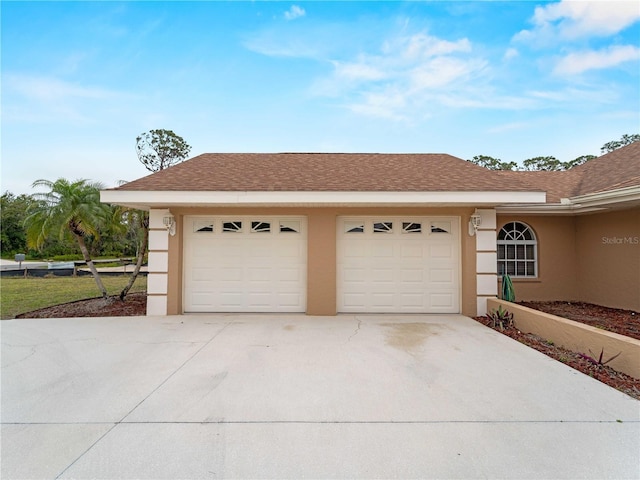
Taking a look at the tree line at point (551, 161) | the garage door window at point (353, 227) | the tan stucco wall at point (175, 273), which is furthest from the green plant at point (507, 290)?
the tree line at point (551, 161)

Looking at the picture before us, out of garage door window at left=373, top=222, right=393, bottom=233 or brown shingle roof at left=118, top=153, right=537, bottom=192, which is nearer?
brown shingle roof at left=118, top=153, right=537, bottom=192

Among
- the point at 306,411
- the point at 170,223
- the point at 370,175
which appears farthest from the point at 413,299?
the point at 170,223

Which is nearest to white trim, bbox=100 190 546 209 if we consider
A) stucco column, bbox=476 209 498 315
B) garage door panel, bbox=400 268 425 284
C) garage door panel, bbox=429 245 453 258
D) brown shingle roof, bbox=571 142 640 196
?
stucco column, bbox=476 209 498 315

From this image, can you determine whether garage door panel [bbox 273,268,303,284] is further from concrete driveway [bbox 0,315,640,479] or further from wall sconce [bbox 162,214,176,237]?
wall sconce [bbox 162,214,176,237]

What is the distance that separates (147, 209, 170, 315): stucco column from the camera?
6957 millimetres

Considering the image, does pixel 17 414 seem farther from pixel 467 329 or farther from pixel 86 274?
pixel 86 274

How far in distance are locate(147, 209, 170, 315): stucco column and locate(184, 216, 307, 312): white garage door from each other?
0.45 m

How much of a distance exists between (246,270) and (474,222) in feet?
18.3

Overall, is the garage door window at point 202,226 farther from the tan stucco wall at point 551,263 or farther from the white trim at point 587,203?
the tan stucco wall at point 551,263

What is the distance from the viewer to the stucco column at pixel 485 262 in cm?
707

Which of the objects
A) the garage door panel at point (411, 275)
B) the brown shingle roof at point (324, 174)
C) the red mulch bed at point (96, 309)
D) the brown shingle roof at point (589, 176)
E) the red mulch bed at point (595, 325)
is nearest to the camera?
the red mulch bed at point (595, 325)

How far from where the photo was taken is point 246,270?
283 inches

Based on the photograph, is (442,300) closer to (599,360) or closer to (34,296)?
(599,360)

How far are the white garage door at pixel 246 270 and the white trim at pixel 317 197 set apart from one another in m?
1.00
